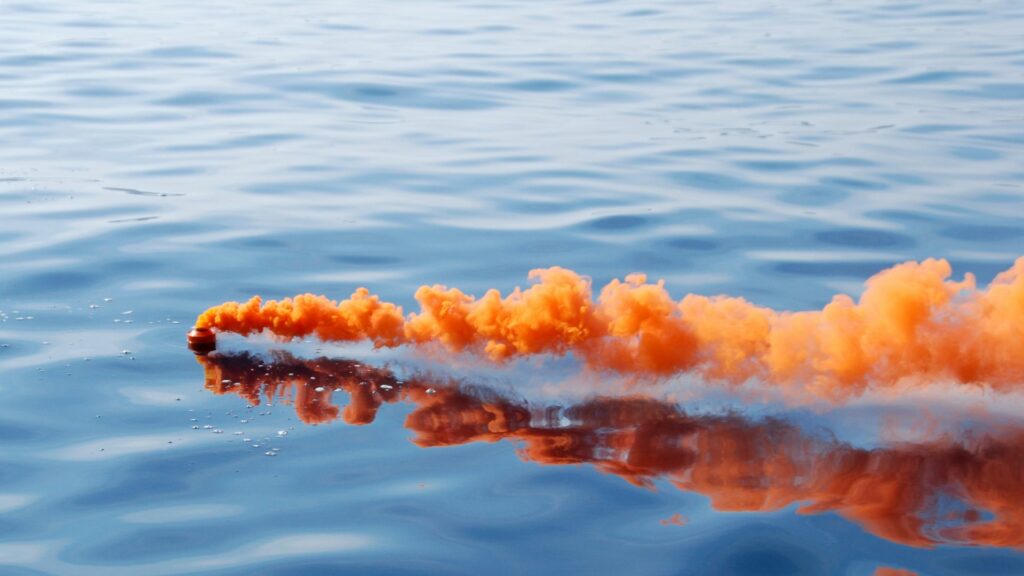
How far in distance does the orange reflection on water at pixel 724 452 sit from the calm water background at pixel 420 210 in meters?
0.14

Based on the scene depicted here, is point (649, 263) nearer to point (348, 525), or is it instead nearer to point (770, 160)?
point (770, 160)

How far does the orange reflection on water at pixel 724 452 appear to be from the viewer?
479 cm

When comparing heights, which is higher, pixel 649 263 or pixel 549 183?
pixel 549 183

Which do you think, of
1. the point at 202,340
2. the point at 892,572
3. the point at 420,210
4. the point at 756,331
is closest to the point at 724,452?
the point at 756,331

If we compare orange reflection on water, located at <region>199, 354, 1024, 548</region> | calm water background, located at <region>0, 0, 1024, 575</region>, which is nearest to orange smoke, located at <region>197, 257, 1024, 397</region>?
orange reflection on water, located at <region>199, 354, 1024, 548</region>

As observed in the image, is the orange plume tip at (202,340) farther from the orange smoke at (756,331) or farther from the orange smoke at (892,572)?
the orange smoke at (892,572)

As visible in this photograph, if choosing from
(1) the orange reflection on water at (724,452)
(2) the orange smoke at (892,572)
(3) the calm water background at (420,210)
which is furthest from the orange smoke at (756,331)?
(2) the orange smoke at (892,572)

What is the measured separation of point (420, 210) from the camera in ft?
31.3

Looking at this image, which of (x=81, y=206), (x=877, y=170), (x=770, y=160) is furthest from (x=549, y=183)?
(x=81, y=206)

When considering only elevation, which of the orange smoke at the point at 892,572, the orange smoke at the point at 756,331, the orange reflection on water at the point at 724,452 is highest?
the orange smoke at the point at 756,331

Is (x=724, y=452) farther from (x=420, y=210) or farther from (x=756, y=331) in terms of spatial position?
(x=420, y=210)

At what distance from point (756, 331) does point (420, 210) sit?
448 cm

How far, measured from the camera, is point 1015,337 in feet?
16.8

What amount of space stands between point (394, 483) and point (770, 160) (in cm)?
667
